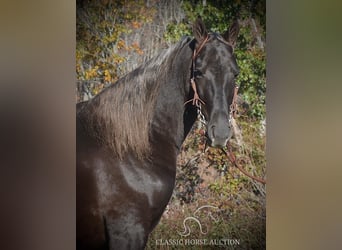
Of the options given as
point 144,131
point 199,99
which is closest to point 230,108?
point 199,99

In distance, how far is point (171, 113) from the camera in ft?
5.86

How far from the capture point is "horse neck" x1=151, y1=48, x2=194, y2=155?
1785mm

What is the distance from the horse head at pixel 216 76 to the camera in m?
1.77

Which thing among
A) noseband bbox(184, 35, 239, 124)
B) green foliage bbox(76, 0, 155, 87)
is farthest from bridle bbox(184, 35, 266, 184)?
green foliage bbox(76, 0, 155, 87)

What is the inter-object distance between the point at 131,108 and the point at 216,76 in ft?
1.21

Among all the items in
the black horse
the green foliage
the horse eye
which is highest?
the green foliage

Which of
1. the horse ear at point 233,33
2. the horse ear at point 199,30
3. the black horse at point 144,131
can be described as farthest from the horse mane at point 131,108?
the horse ear at point 233,33

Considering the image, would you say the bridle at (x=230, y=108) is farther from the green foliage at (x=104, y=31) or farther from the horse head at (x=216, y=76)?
the green foliage at (x=104, y=31)

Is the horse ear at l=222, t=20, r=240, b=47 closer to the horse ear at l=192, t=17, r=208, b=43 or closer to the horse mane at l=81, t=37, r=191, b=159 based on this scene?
the horse ear at l=192, t=17, r=208, b=43

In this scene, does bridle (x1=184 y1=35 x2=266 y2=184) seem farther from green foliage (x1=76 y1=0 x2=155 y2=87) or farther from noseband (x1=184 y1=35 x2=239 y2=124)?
green foliage (x1=76 y1=0 x2=155 y2=87)

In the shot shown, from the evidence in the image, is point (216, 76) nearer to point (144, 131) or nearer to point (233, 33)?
point (233, 33)

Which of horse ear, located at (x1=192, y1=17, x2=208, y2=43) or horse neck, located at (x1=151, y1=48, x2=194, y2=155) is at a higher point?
horse ear, located at (x1=192, y1=17, x2=208, y2=43)
